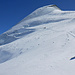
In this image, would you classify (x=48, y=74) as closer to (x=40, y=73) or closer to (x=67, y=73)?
(x=40, y=73)

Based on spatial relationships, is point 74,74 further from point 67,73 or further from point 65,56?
point 65,56

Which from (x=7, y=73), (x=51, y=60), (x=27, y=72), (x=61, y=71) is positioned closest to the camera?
(x=61, y=71)

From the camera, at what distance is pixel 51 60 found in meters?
5.67

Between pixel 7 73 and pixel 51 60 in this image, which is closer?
pixel 7 73

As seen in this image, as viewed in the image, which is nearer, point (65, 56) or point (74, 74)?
point (74, 74)

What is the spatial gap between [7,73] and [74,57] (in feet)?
12.3

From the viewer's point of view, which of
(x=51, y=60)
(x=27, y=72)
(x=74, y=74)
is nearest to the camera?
(x=74, y=74)

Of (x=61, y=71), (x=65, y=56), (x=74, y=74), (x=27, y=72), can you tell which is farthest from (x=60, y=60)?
(x=27, y=72)

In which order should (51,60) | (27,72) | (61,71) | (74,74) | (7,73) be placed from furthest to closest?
(51,60)
(7,73)
(27,72)
(61,71)
(74,74)

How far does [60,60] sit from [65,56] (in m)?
0.50

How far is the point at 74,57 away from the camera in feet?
17.9

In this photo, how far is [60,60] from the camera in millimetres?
5473

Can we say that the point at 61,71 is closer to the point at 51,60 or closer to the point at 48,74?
the point at 48,74

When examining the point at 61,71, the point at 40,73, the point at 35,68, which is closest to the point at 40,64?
the point at 35,68
